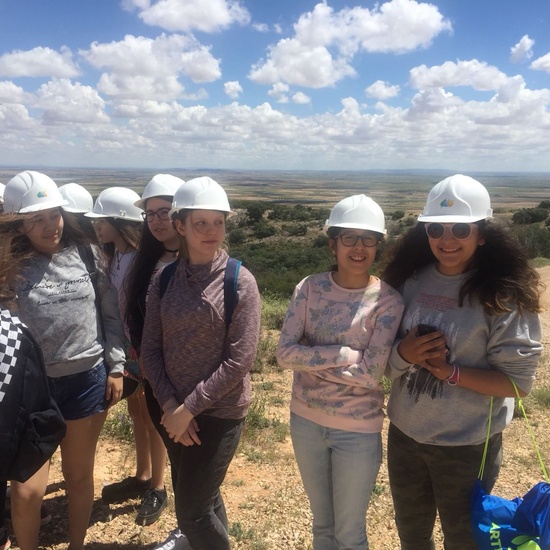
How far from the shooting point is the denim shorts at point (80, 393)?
2402 millimetres

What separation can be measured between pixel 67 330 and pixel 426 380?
5.45 ft

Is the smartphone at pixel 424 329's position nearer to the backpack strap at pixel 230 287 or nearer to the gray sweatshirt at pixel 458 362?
the gray sweatshirt at pixel 458 362

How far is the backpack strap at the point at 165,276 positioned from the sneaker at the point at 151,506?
1.61 m

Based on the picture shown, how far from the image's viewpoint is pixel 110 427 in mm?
4355

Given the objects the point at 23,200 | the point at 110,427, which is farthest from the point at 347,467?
the point at 110,427

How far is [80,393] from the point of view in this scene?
2453 millimetres

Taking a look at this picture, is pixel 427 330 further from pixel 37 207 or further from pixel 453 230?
pixel 37 207

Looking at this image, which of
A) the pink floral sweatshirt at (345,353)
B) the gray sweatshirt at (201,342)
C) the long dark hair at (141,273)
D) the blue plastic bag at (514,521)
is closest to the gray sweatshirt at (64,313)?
the long dark hair at (141,273)

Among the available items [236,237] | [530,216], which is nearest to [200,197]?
[530,216]

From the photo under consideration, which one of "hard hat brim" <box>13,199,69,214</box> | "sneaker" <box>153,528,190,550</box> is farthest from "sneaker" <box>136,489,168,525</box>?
"hard hat brim" <box>13,199,69,214</box>

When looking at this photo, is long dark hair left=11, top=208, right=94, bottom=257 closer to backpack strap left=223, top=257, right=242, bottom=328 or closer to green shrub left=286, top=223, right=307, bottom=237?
backpack strap left=223, top=257, right=242, bottom=328

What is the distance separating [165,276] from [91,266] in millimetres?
480

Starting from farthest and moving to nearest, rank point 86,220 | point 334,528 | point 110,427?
point 110,427 → point 86,220 → point 334,528

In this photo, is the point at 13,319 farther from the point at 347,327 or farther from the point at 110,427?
the point at 110,427
